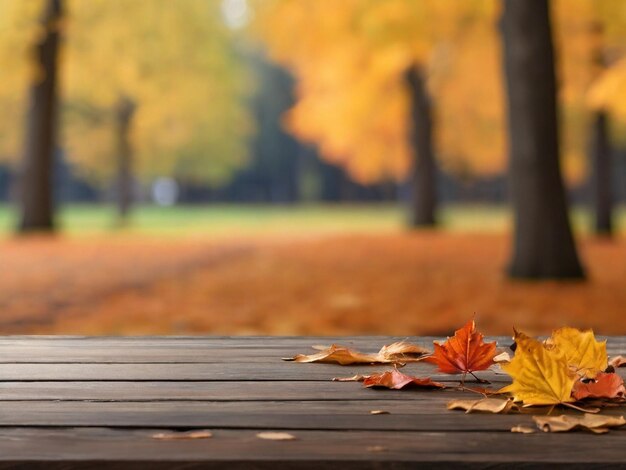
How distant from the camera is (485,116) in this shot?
1005 inches

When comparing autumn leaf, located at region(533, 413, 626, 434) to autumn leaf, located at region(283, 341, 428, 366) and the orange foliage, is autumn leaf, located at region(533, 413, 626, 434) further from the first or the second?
the orange foliage

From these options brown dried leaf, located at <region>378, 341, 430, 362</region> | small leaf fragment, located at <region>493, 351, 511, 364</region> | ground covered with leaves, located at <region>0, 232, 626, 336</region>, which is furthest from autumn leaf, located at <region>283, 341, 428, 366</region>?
ground covered with leaves, located at <region>0, 232, 626, 336</region>

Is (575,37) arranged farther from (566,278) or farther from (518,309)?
(518,309)

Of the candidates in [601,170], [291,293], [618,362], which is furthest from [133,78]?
[618,362]

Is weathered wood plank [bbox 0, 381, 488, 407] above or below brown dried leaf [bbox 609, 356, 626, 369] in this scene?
above

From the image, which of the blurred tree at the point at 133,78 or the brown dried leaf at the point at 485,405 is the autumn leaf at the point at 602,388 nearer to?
the brown dried leaf at the point at 485,405

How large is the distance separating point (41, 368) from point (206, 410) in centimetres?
68

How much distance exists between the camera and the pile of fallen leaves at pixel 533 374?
6.48ft

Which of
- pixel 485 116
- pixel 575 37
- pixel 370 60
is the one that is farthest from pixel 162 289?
pixel 485 116

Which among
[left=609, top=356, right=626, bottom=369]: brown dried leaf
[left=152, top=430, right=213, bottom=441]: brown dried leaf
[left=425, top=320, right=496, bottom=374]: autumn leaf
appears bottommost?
[left=609, top=356, right=626, bottom=369]: brown dried leaf

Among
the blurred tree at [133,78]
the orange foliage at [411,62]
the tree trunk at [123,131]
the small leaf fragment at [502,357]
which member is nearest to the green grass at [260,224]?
the tree trunk at [123,131]

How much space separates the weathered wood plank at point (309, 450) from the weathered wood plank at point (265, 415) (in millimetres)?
47

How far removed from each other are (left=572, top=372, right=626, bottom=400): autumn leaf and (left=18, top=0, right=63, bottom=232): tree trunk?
16.4m

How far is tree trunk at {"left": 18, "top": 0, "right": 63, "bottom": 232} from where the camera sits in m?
17.3
